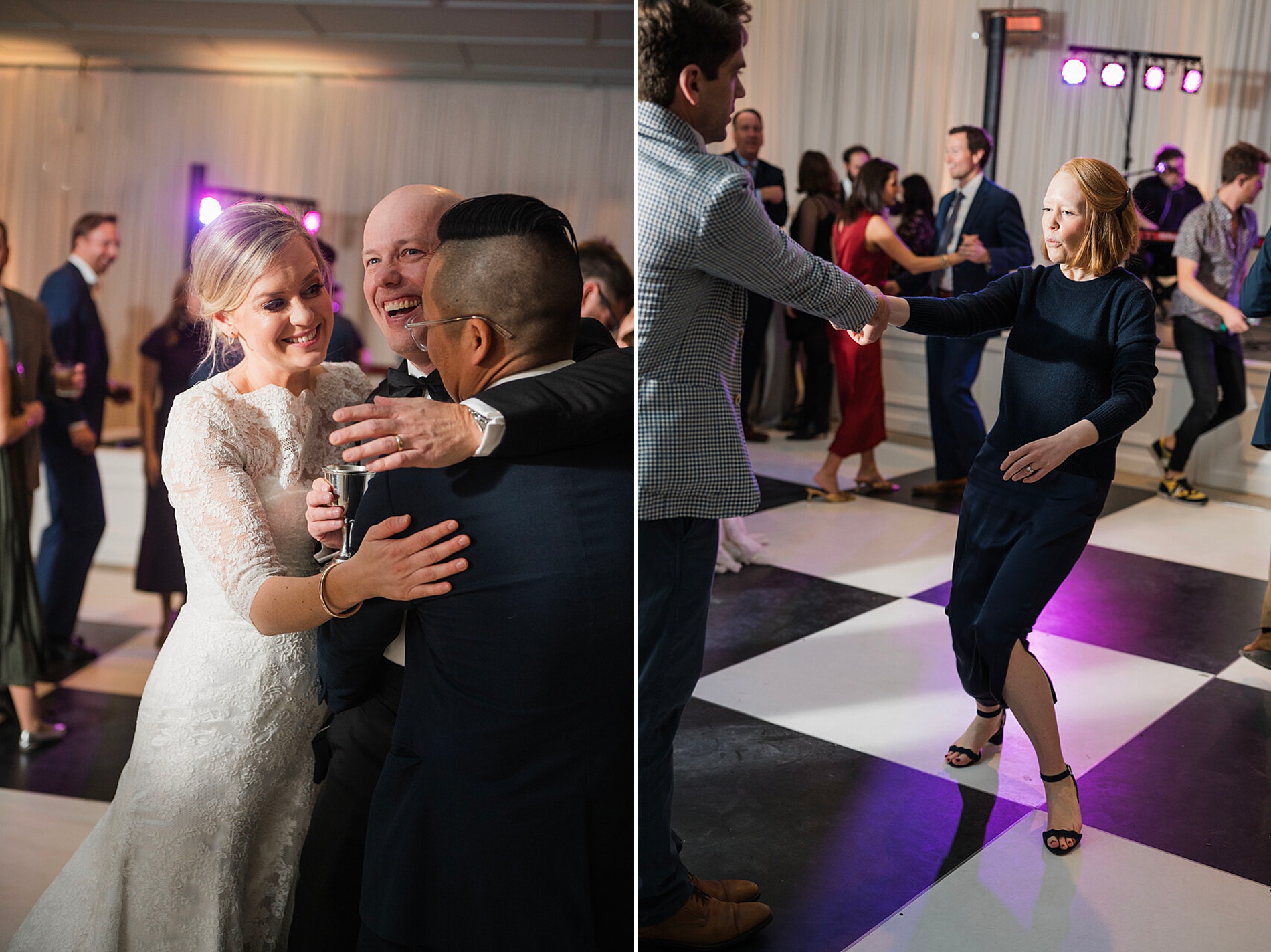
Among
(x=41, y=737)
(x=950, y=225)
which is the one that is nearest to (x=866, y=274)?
(x=950, y=225)

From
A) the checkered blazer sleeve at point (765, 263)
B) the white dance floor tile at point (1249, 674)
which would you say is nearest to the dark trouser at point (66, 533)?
the checkered blazer sleeve at point (765, 263)

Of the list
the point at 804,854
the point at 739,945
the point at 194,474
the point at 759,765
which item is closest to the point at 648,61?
the point at 194,474

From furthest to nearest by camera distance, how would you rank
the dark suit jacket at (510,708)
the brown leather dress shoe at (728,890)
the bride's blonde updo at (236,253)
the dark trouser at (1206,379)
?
the brown leather dress shoe at (728,890), the dark trouser at (1206,379), the dark suit jacket at (510,708), the bride's blonde updo at (236,253)

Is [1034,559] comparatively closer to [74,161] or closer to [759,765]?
[759,765]

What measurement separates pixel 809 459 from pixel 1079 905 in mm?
731

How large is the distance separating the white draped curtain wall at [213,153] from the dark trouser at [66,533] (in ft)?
0.23

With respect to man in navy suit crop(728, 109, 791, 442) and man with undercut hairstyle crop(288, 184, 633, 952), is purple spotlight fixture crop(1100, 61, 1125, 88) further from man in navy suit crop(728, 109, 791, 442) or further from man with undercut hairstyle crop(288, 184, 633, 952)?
man with undercut hairstyle crop(288, 184, 633, 952)

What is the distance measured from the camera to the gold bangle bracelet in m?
0.88

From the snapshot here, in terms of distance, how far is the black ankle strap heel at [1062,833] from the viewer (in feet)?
4.47

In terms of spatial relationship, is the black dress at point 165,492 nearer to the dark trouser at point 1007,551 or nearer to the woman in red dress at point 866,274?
the woman in red dress at point 866,274

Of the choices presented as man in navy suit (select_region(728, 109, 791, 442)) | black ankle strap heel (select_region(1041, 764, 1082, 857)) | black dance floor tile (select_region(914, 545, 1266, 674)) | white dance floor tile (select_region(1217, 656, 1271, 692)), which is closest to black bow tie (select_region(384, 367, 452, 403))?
man in navy suit (select_region(728, 109, 791, 442))

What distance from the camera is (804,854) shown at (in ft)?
4.77

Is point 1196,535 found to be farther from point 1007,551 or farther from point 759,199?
point 759,199

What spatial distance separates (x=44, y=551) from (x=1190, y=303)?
4.32 ft
